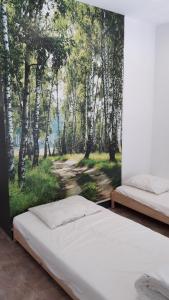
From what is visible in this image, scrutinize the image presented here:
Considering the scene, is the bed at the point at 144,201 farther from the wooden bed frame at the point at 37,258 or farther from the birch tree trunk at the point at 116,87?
the wooden bed frame at the point at 37,258

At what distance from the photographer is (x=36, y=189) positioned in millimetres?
2912

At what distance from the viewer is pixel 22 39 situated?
8.38ft

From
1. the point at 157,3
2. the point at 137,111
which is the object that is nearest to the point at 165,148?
the point at 137,111

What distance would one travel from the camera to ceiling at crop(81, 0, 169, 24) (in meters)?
2.85

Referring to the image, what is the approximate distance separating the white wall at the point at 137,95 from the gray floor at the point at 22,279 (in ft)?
6.10

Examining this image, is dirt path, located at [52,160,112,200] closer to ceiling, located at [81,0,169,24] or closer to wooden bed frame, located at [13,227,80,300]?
wooden bed frame, located at [13,227,80,300]

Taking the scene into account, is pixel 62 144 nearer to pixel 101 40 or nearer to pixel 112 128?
pixel 112 128

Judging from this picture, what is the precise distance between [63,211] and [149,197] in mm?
1191

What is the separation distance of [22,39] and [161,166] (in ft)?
8.62

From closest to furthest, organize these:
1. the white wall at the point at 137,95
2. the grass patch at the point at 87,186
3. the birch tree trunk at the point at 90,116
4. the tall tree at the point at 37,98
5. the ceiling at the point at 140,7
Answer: the tall tree at the point at 37,98, the ceiling at the point at 140,7, the birch tree trunk at the point at 90,116, the grass patch at the point at 87,186, the white wall at the point at 137,95

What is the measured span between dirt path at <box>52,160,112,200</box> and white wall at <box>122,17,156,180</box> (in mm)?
446

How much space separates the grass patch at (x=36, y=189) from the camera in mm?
2781

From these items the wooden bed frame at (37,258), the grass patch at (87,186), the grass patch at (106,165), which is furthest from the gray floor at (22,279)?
the grass patch at (106,165)

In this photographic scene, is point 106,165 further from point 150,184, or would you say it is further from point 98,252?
point 98,252
